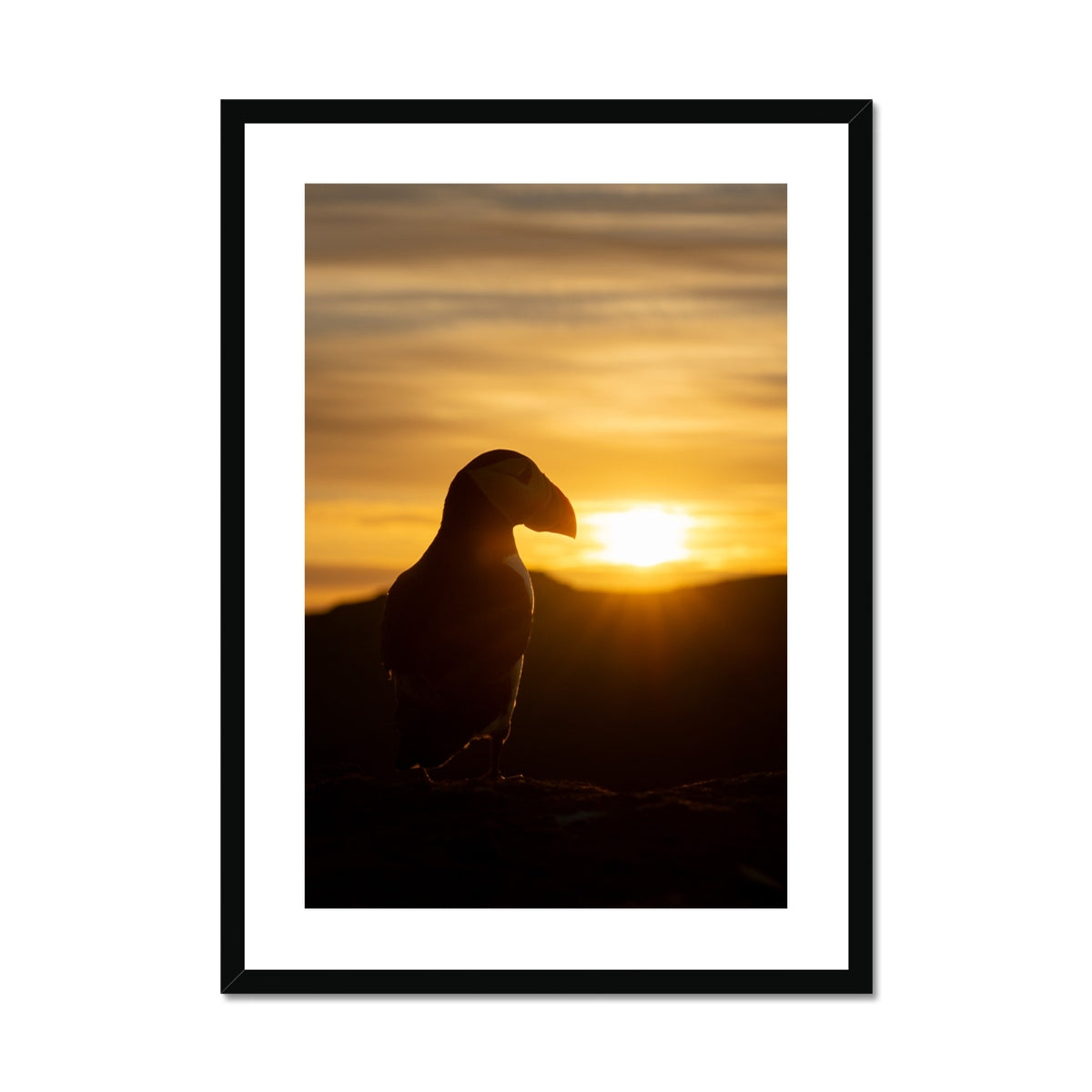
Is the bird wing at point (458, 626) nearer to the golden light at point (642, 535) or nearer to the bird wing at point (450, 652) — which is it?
the bird wing at point (450, 652)

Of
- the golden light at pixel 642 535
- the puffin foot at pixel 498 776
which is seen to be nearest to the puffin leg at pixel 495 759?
the puffin foot at pixel 498 776

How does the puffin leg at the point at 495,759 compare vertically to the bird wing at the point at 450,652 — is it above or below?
below

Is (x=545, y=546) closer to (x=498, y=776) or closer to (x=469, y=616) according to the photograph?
(x=469, y=616)

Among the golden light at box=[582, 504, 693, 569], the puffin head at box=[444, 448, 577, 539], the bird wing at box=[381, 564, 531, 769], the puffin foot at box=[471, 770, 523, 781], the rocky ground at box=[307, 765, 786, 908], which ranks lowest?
the rocky ground at box=[307, 765, 786, 908]

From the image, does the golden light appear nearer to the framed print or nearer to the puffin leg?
the framed print

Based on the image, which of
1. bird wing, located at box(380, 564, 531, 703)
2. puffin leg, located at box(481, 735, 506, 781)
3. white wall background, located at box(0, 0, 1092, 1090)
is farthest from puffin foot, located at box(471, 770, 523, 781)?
white wall background, located at box(0, 0, 1092, 1090)
